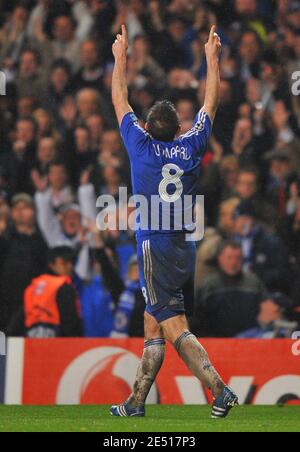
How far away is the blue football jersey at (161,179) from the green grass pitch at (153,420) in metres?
1.28

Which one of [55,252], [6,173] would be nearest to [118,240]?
[55,252]

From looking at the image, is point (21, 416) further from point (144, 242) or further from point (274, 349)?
point (274, 349)

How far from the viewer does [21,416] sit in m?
8.27

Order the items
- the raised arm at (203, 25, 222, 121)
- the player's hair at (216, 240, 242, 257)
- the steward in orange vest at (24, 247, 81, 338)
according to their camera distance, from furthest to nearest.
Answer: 1. the player's hair at (216, 240, 242, 257)
2. the steward in orange vest at (24, 247, 81, 338)
3. the raised arm at (203, 25, 222, 121)

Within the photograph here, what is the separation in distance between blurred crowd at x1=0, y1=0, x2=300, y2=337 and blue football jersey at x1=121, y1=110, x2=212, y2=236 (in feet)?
11.3

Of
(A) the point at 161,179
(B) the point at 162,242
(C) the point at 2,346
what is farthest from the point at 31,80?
(B) the point at 162,242

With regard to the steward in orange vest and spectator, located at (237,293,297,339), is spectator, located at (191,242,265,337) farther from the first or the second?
the steward in orange vest

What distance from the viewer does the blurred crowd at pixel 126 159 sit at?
11.6 m

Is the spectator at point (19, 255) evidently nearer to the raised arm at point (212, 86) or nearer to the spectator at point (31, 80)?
the spectator at point (31, 80)

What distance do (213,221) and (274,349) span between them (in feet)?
10.3

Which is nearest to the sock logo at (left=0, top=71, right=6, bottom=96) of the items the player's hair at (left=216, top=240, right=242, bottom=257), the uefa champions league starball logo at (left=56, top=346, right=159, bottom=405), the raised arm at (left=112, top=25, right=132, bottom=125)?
the player's hair at (left=216, top=240, right=242, bottom=257)

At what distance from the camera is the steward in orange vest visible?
10859 mm

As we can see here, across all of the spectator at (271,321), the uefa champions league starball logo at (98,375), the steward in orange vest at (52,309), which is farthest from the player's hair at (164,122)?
the spectator at (271,321)

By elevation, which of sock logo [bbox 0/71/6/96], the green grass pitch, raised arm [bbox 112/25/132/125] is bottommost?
the green grass pitch
